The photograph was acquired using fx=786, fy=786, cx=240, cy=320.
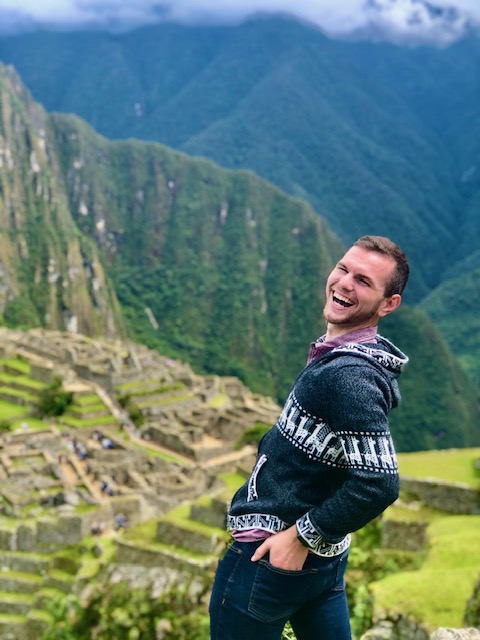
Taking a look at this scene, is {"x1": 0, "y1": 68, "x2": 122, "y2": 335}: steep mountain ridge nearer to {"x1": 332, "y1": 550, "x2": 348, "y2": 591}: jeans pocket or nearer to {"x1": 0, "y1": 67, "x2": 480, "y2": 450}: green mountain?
{"x1": 0, "y1": 67, "x2": 480, "y2": 450}: green mountain

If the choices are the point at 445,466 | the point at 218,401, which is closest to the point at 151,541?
the point at 445,466

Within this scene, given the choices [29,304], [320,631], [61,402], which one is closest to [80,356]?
[61,402]

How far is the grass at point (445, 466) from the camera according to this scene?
49.9ft

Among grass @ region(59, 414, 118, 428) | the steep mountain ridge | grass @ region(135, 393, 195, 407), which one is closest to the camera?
grass @ region(59, 414, 118, 428)

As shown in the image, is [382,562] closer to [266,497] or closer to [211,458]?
[266,497]

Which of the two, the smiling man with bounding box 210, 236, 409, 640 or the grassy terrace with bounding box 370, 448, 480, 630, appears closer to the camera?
the smiling man with bounding box 210, 236, 409, 640

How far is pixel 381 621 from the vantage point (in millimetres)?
8227

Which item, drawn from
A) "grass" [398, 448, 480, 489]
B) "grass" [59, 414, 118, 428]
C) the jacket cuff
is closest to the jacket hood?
the jacket cuff

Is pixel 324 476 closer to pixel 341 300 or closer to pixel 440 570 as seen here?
pixel 341 300

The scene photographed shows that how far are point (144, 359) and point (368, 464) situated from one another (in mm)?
46916

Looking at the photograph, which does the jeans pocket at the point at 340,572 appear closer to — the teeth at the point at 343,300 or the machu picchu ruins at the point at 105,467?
the teeth at the point at 343,300

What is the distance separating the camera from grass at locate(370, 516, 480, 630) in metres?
8.25

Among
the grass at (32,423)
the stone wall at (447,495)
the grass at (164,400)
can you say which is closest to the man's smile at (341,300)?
the stone wall at (447,495)

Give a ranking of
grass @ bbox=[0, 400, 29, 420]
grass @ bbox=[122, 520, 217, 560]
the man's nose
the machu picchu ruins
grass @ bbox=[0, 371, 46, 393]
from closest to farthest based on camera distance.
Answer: the man's nose < grass @ bbox=[122, 520, 217, 560] < the machu picchu ruins < grass @ bbox=[0, 400, 29, 420] < grass @ bbox=[0, 371, 46, 393]
